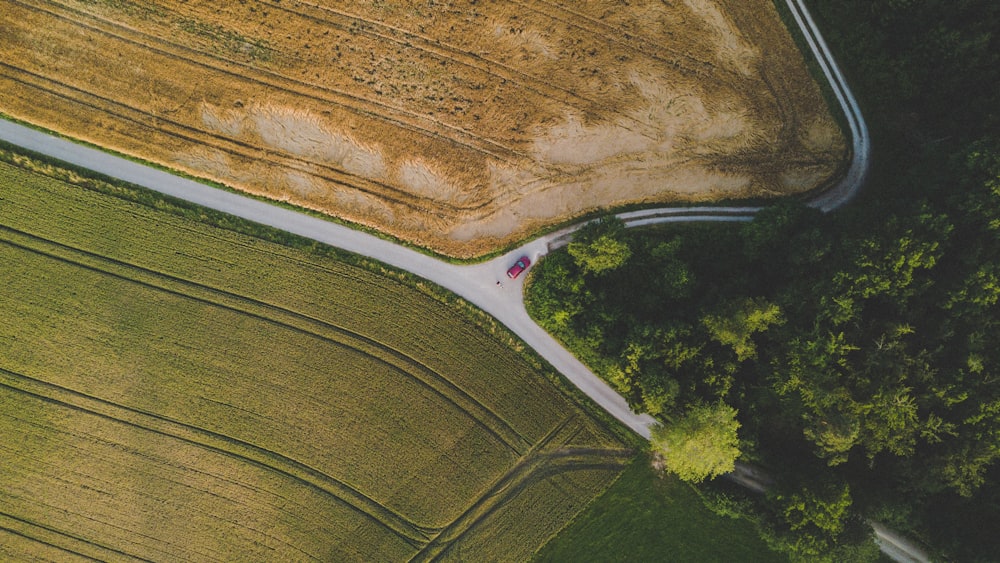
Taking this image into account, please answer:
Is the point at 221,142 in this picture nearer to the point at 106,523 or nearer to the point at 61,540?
the point at 106,523

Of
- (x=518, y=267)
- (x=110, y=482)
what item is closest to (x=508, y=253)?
(x=518, y=267)

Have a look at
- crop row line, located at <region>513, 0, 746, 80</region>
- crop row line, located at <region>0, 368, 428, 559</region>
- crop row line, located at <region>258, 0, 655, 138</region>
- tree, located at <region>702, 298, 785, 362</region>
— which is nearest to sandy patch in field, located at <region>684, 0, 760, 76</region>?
crop row line, located at <region>513, 0, 746, 80</region>

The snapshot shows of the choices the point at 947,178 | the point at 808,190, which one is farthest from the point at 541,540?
the point at 947,178

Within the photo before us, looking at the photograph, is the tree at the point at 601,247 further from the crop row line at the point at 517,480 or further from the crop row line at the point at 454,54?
the crop row line at the point at 517,480

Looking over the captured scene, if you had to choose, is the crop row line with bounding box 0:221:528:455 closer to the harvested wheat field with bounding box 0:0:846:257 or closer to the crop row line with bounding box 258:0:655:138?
the harvested wheat field with bounding box 0:0:846:257

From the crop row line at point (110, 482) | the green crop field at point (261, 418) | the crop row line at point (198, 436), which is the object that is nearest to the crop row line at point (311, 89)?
the green crop field at point (261, 418)

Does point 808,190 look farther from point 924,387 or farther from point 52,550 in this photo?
point 52,550

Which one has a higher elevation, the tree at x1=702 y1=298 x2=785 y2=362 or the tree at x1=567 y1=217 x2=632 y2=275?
the tree at x1=567 y1=217 x2=632 y2=275
